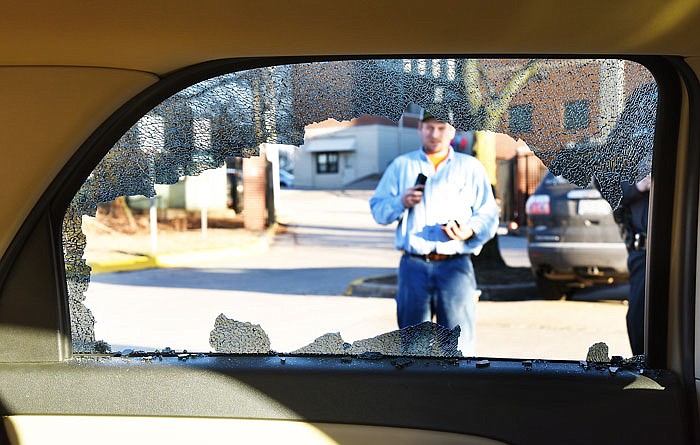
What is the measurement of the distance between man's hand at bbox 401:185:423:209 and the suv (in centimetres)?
227

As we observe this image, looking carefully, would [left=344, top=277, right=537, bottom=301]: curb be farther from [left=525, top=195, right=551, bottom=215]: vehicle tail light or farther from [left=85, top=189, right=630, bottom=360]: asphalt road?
[left=525, top=195, right=551, bottom=215]: vehicle tail light

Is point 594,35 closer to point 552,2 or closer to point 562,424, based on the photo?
point 552,2

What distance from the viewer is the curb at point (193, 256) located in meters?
9.74

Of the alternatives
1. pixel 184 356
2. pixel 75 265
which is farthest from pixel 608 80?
pixel 75 265

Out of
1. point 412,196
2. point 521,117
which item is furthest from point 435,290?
point 521,117

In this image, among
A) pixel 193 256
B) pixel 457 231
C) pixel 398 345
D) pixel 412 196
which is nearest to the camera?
pixel 398 345

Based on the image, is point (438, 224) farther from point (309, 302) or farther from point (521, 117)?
point (309, 302)

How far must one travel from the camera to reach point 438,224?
11.8 feet

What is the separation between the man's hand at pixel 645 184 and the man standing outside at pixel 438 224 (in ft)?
3.79

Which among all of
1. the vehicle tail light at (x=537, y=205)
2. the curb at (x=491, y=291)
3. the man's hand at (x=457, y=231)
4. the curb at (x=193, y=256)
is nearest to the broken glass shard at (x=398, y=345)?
the man's hand at (x=457, y=231)

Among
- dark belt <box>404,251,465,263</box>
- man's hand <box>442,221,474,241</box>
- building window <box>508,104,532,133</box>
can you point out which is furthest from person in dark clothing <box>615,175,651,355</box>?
dark belt <box>404,251,465,263</box>

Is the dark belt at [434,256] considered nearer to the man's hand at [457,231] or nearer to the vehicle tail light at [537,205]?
the man's hand at [457,231]

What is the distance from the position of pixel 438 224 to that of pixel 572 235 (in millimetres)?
2697

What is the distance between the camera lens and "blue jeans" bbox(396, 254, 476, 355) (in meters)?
3.47
